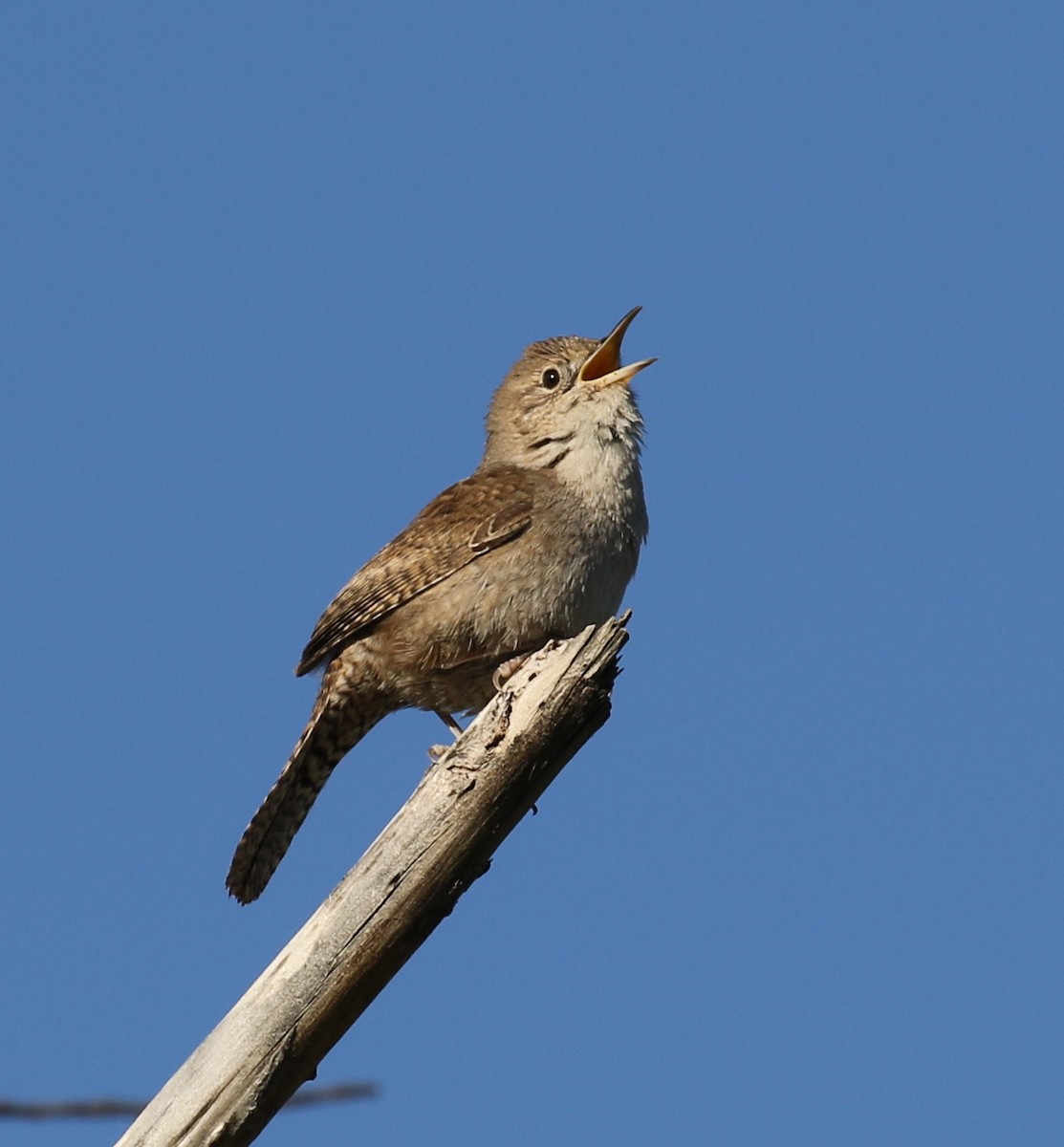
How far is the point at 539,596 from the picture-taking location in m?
6.87

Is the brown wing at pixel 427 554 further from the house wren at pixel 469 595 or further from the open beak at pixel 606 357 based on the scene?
the open beak at pixel 606 357

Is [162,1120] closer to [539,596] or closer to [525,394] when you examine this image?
[539,596]

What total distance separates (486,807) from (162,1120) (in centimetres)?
114

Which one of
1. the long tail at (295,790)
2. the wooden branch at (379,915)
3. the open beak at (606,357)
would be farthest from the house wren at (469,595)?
the wooden branch at (379,915)

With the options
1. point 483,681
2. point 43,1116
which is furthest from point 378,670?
point 43,1116

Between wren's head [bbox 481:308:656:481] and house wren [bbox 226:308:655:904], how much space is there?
0.04ft

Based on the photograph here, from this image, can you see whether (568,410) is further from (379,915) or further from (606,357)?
(379,915)

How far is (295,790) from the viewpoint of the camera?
7.17 meters

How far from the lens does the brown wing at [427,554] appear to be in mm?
7070

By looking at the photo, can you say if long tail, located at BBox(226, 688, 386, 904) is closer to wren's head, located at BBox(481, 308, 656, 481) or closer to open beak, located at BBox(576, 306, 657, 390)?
wren's head, located at BBox(481, 308, 656, 481)

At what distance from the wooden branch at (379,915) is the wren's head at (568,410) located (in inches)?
114

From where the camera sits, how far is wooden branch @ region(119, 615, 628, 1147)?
4082 mm

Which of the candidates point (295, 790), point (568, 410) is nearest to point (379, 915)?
point (295, 790)

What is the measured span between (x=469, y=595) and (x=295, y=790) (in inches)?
46.5
